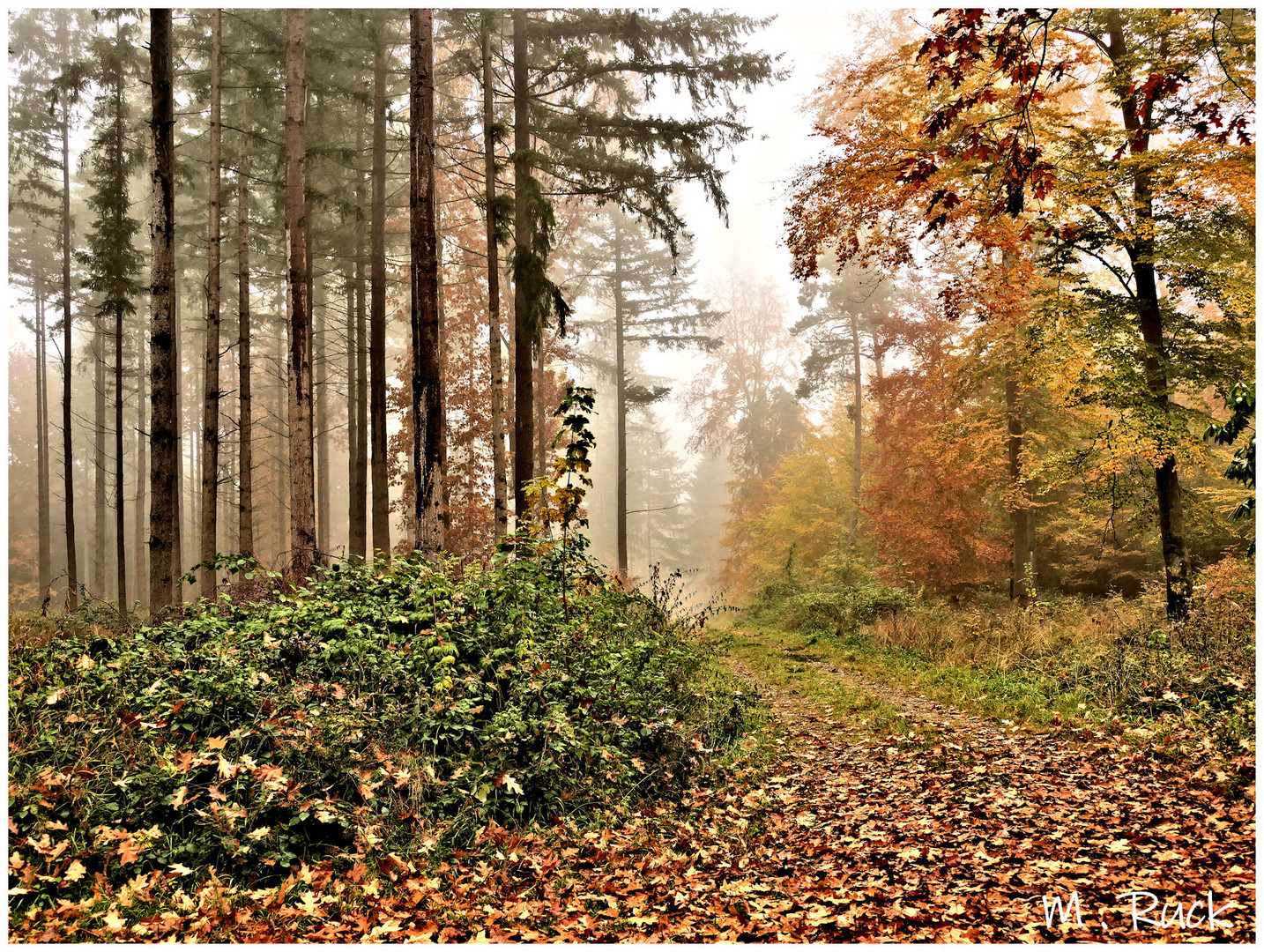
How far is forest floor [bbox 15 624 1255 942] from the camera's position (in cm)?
328

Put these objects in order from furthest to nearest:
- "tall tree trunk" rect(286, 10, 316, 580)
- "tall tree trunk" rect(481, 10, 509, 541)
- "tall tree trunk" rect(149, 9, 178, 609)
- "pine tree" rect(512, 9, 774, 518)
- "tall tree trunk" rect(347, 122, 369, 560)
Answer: "tall tree trunk" rect(347, 122, 369, 560) → "tall tree trunk" rect(481, 10, 509, 541) → "pine tree" rect(512, 9, 774, 518) → "tall tree trunk" rect(286, 10, 316, 580) → "tall tree trunk" rect(149, 9, 178, 609)

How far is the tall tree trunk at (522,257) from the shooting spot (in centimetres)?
991

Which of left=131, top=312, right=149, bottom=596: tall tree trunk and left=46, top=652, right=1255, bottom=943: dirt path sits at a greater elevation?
left=131, top=312, right=149, bottom=596: tall tree trunk

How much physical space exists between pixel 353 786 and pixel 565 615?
261 centimetres

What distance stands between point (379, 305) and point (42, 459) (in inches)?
499

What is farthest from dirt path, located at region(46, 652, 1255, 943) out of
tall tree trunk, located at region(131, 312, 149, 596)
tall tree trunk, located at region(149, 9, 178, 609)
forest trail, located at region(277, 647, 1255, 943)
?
tall tree trunk, located at region(131, 312, 149, 596)

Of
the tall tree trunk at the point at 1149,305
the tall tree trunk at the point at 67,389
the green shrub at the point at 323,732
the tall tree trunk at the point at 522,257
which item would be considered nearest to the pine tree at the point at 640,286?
the tall tree trunk at the point at 522,257

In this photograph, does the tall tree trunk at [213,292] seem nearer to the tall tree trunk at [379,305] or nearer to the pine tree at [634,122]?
the tall tree trunk at [379,305]

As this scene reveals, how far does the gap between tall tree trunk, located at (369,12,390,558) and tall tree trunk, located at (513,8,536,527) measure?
331 cm

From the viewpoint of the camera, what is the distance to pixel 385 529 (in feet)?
44.4

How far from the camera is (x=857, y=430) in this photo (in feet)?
61.2

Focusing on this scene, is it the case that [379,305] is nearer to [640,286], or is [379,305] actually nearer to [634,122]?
[634,122]

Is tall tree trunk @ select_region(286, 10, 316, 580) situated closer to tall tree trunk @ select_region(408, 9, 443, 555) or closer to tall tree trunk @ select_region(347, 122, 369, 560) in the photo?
tall tree trunk @ select_region(408, 9, 443, 555)

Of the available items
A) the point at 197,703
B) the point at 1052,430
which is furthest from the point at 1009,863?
the point at 1052,430
